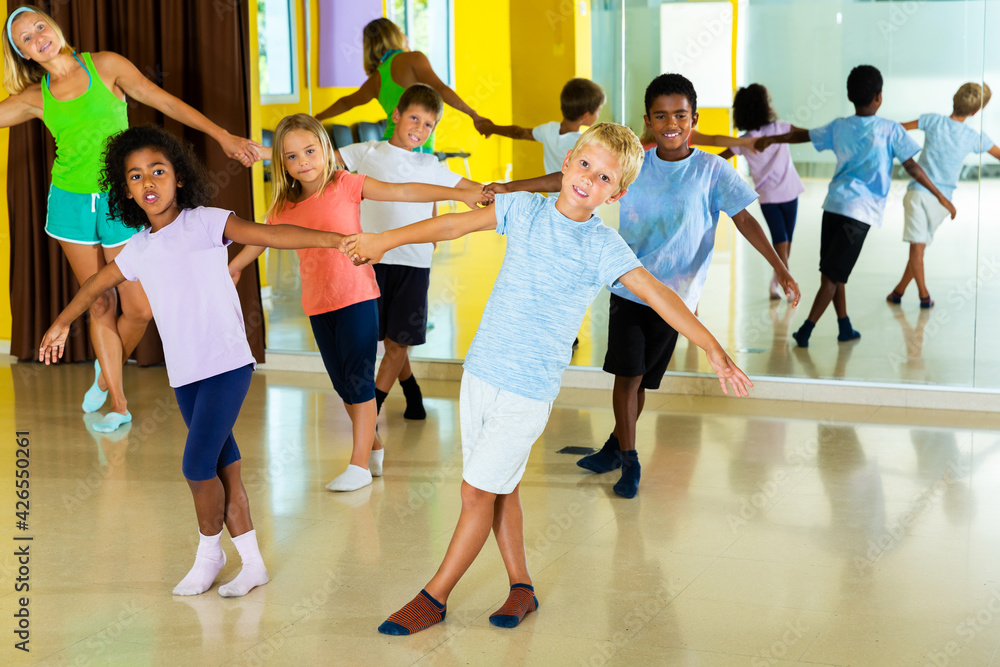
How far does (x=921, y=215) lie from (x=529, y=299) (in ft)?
8.86

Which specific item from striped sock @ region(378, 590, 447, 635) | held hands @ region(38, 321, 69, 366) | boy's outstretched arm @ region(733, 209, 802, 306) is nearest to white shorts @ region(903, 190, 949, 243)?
boy's outstretched arm @ region(733, 209, 802, 306)

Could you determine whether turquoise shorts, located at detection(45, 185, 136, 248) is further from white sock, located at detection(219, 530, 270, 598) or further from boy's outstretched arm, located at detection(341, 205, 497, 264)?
boy's outstretched arm, located at detection(341, 205, 497, 264)

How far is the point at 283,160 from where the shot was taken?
116 inches

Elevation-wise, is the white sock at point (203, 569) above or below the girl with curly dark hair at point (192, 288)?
below

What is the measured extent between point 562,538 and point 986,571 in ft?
3.48

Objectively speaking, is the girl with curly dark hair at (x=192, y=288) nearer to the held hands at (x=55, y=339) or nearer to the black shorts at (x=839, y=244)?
the held hands at (x=55, y=339)

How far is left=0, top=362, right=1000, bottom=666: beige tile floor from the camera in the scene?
83.2 inches

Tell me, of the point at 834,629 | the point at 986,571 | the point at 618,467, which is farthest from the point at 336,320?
the point at 986,571

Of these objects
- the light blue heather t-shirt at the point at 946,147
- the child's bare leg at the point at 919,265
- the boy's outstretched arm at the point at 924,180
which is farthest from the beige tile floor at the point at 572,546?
the light blue heather t-shirt at the point at 946,147

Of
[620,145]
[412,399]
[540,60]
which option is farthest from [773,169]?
[620,145]

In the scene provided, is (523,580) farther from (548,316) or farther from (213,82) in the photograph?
(213,82)

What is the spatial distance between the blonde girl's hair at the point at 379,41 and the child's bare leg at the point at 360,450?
2079mm

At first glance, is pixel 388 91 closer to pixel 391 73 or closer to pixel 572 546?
pixel 391 73

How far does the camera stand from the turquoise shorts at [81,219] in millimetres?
3818
